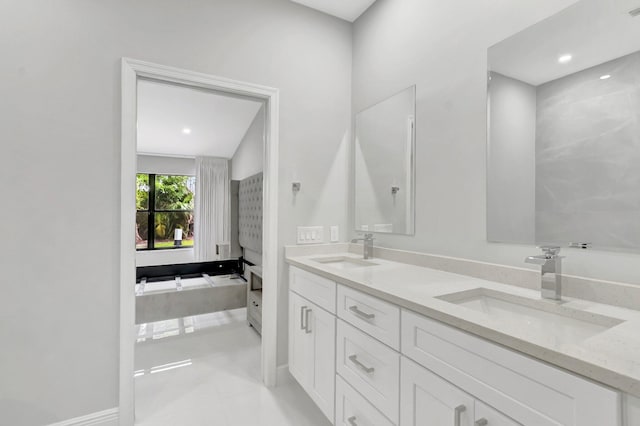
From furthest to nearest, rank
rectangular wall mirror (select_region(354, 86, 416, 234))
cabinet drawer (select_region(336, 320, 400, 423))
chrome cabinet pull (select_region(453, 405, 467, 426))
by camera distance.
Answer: rectangular wall mirror (select_region(354, 86, 416, 234)), cabinet drawer (select_region(336, 320, 400, 423)), chrome cabinet pull (select_region(453, 405, 467, 426))

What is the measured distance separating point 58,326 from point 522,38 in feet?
8.82

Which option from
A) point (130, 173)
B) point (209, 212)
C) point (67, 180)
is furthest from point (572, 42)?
point (209, 212)

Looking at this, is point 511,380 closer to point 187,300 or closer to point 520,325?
point 520,325

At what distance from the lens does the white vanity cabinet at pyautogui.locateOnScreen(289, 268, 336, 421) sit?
61.7 inches

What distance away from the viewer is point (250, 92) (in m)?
2.02

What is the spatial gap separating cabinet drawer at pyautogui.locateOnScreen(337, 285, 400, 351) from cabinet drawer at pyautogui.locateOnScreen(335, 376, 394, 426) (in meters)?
0.31

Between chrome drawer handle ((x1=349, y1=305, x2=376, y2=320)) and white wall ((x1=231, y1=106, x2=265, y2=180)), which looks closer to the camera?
chrome drawer handle ((x1=349, y1=305, x2=376, y2=320))

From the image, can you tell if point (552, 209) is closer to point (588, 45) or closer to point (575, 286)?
point (575, 286)

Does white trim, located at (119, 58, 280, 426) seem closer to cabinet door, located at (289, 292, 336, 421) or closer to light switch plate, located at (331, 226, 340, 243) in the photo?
cabinet door, located at (289, 292, 336, 421)

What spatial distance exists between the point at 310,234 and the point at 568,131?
159 cm

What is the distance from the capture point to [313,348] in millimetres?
1750

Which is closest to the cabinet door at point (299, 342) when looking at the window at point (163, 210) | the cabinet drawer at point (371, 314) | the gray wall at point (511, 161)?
the cabinet drawer at point (371, 314)

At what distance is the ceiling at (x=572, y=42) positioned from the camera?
40.3 inches

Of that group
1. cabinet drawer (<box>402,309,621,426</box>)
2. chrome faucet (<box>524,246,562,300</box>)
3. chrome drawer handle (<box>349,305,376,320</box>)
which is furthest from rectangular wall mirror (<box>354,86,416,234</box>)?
cabinet drawer (<box>402,309,621,426</box>)
